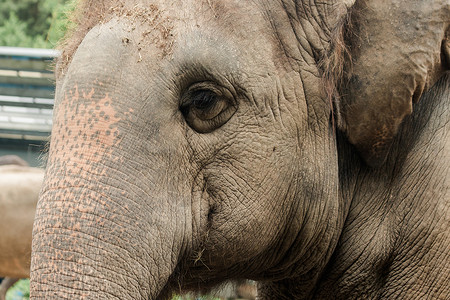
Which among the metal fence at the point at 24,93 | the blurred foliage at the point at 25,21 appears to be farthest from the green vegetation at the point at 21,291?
the blurred foliage at the point at 25,21

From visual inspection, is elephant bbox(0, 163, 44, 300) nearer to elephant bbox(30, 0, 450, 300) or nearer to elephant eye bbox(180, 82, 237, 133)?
elephant bbox(30, 0, 450, 300)

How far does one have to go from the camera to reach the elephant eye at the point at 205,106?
2621 mm

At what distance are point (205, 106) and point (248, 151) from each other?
0.24 meters

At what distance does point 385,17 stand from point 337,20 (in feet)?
0.64

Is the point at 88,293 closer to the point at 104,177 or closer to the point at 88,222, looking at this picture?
the point at 88,222

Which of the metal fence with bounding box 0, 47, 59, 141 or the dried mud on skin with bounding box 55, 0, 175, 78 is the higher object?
the metal fence with bounding box 0, 47, 59, 141

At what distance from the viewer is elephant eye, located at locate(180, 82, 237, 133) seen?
2.62 meters

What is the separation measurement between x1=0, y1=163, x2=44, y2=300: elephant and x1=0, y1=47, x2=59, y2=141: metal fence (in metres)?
1.25

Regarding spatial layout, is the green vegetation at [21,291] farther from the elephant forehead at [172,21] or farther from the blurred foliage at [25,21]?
the elephant forehead at [172,21]

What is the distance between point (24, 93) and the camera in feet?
30.2

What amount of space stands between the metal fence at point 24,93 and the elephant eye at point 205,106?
21.4 ft

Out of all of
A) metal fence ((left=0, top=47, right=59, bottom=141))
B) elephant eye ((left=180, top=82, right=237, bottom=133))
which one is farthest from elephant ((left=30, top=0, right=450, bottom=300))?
metal fence ((left=0, top=47, right=59, bottom=141))

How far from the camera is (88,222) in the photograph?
229cm

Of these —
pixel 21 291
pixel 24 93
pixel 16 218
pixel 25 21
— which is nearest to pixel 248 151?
pixel 16 218
